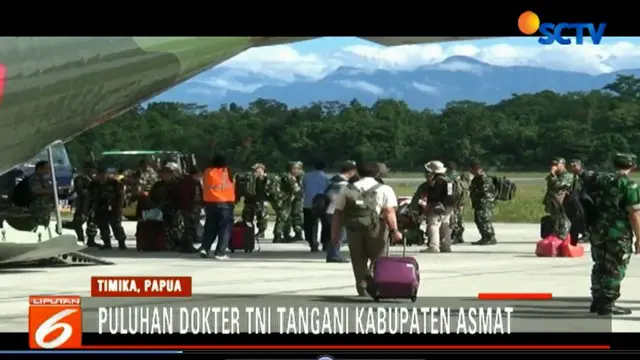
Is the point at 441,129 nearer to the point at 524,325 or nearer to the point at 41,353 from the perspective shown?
the point at 524,325

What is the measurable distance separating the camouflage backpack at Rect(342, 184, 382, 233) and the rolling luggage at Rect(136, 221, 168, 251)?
326 inches

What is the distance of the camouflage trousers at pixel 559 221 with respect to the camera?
18984 millimetres

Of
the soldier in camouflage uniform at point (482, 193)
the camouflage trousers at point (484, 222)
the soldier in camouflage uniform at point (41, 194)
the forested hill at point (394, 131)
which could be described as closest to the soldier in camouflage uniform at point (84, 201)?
the forested hill at point (394, 131)

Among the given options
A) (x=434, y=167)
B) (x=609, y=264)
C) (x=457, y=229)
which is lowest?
(x=457, y=229)

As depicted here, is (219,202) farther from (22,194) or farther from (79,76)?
(79,76)

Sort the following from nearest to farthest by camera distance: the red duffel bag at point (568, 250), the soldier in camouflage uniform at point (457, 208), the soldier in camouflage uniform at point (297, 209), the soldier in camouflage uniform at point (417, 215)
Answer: the red duffel bag at point (568, 250), the soldier in camouflage uniform at point (417, 215), the soldier in camouflage uniform at point (457, 208), the soldier in camouflage uniform at point (297, 209)

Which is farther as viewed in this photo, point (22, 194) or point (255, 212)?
point (255, 212)

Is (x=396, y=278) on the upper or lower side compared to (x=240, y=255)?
upper

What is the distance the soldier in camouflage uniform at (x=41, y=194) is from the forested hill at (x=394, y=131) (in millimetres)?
495

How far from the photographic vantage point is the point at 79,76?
32.4 ft

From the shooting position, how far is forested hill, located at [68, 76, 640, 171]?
12914 millimetres

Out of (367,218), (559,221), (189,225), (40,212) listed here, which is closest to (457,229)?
(559,221)

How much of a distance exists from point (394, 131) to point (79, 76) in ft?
19.4
